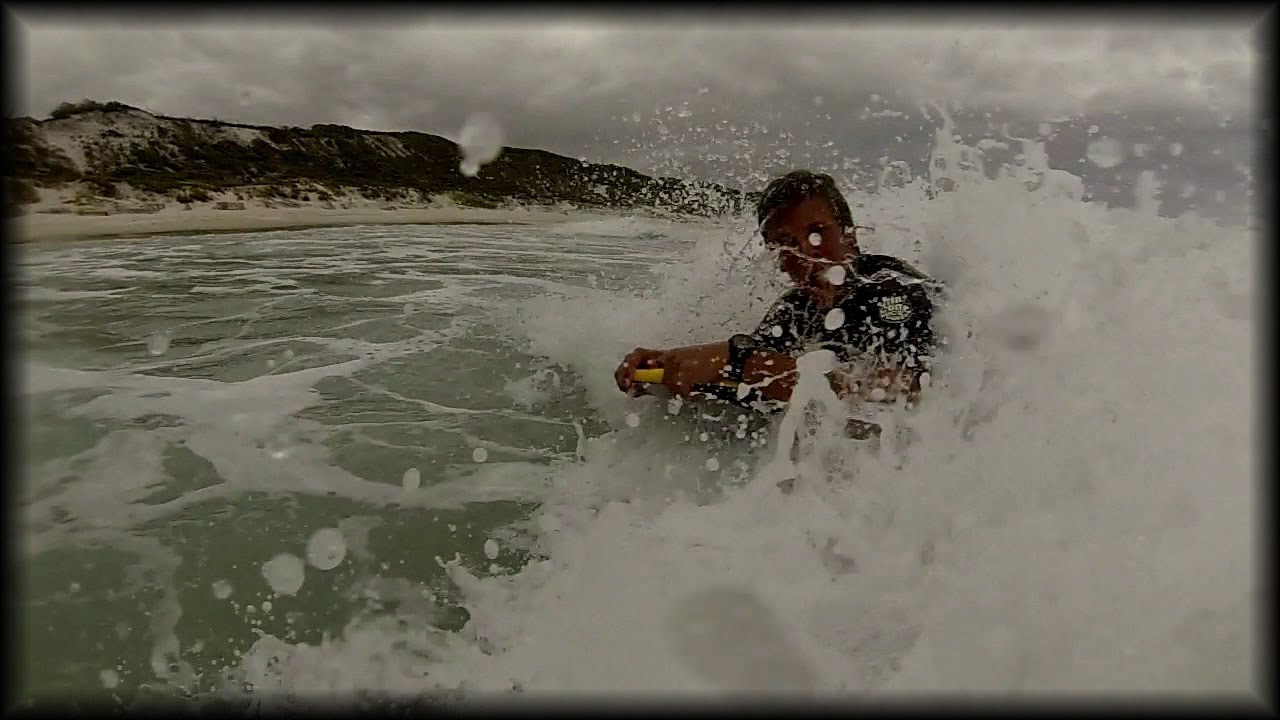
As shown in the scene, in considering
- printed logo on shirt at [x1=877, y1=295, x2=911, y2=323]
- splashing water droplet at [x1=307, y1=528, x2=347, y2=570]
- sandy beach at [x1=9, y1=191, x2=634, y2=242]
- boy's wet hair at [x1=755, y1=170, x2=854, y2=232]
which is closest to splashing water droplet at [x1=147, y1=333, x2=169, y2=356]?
sandy beach at [x1=9, y1=191, x2=634, y2=242]

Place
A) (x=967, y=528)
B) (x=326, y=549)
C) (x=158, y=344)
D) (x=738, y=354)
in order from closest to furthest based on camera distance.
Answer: (x=967, y=528) → (x=326, y=549) → (x=738, y=354) → (x=158, y=344)

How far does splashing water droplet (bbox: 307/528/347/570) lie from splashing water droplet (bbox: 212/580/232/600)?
25 centimetres

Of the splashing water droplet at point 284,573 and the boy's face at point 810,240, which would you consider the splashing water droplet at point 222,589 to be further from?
the boy's face at point 810,240

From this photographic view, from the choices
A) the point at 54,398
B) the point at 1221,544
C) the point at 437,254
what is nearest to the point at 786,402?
the point at 1221,544

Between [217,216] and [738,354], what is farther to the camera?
[217,216]

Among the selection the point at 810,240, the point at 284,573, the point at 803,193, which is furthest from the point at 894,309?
the point at 284,573

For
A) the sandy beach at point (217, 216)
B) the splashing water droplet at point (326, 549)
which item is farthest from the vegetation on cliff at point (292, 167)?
the splashing water droplet at point (326, 549)

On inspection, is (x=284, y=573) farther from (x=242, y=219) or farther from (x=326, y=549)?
(x=242, y=219)

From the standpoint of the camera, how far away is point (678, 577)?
224 cm

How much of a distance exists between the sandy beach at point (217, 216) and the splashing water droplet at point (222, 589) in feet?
18.2

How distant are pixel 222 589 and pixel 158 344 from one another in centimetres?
349

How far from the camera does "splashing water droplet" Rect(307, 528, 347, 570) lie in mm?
2464

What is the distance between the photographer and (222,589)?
2.30 meters

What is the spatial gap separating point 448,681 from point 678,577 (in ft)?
2.36
